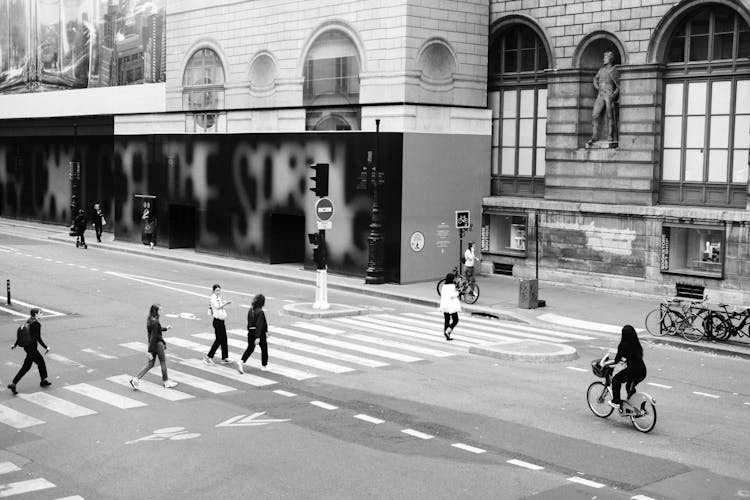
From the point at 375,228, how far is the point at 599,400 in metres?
19.2

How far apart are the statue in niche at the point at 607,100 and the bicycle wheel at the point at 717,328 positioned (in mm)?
10756

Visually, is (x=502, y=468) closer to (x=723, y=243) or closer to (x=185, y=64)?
(x=723, y=243)

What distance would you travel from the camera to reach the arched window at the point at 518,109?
3825cm

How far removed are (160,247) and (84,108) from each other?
12.1m

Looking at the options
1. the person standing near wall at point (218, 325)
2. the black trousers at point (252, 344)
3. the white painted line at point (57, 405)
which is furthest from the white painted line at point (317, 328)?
the white painted line at point (57, 405)

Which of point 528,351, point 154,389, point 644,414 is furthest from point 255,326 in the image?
point 644,414

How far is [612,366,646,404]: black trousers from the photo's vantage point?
1709 centimetres

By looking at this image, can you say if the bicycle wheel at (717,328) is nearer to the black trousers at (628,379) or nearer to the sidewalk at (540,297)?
the sidewalk at (540,297)

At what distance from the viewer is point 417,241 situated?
122ft

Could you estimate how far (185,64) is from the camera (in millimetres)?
47688

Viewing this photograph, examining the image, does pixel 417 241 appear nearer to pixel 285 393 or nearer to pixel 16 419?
pixel 285 393

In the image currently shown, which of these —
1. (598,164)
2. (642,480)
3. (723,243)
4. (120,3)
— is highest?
(120,3)

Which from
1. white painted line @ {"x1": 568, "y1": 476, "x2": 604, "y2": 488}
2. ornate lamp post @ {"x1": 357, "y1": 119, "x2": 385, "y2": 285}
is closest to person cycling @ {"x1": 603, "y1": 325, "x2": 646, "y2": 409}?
white painted line @ {"x1": 568, "y1": 476, "x2": 604, "y2": 488}

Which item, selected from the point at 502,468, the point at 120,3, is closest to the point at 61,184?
the point at 120,3
